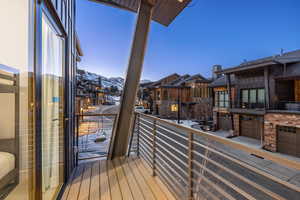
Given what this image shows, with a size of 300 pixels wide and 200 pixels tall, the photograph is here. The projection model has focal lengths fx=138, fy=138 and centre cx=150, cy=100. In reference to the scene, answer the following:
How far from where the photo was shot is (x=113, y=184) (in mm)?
1882

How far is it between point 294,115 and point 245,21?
59.3 ft

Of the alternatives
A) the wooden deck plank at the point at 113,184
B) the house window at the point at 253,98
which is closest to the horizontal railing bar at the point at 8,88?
the wooden deck plank at the point at 113,184

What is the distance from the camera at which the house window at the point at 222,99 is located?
9711 mm

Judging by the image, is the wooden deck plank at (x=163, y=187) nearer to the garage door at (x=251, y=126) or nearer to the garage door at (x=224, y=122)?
the garage door at (x=251, y=126)

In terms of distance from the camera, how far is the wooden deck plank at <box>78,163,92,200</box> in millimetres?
1646

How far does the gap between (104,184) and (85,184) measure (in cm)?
26

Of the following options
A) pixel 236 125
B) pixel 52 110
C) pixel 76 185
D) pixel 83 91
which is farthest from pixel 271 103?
pixel 83 91

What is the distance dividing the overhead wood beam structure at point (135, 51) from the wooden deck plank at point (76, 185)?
578 mm

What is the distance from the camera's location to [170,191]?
1.69 meters

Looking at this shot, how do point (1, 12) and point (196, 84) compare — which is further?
point (196, 84)

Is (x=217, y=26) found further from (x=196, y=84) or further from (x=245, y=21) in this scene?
(x=196, y=84)

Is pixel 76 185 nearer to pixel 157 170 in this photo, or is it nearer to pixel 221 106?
pixel 157 170

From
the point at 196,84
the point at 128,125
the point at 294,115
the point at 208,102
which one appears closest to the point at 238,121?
the point at 294,115

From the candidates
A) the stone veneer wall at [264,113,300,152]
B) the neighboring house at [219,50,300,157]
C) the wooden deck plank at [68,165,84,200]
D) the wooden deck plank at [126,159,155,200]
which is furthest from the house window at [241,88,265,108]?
the wooden deck plank at [68,165,84,200]
